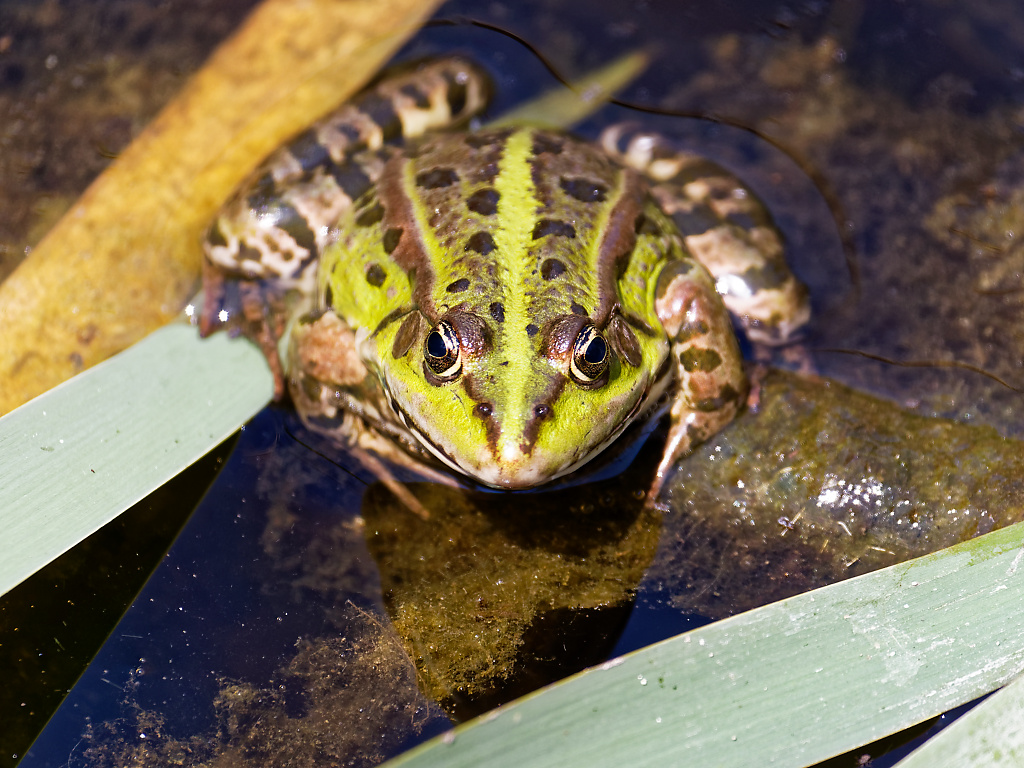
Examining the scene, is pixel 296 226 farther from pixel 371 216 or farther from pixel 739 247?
pixel 739 247

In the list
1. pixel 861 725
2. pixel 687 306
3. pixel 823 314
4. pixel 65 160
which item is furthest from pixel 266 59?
pixel 861 725

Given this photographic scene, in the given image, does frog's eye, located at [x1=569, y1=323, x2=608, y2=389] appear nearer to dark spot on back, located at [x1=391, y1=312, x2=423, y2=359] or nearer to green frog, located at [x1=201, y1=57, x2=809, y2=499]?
green frog, located at [x1=201, y1=57, x2=809, y2=499]

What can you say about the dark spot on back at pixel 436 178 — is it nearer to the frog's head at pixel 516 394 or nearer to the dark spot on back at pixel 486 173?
the dark spot on back at pixel 486 173

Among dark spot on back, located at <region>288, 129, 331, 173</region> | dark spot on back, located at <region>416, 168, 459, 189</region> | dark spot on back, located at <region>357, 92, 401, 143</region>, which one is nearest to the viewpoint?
dark spot on back, located at <region>416, 168, 459, 189</region>

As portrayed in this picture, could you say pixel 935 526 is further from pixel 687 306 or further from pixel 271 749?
pixel 271 749

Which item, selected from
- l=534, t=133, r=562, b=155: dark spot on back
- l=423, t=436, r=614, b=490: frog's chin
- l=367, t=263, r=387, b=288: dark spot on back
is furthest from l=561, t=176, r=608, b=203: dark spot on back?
l=423, t=436, r=614, b=490: frog's chin

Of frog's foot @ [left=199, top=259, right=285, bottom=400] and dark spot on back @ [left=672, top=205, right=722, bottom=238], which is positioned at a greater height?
frog's foot @ [left=199, top=259, right=285, bottom=400]

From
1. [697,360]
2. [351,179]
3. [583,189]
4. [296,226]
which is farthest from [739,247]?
[296,226]
